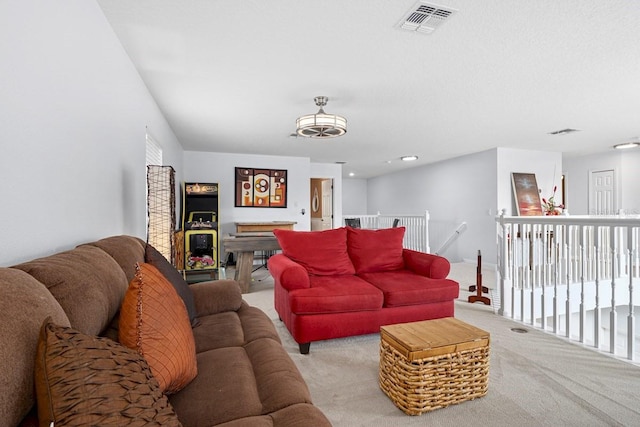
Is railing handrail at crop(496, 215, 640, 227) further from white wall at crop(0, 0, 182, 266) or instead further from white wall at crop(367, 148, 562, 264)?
white wall at crop(0, 0, 182, 266)

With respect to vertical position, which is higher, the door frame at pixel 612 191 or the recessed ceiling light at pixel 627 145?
the recessed ceiling light at pixel 627 145

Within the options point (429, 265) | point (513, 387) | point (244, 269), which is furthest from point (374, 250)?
point (244, 269)

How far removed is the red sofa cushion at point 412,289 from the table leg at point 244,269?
79.4 inches

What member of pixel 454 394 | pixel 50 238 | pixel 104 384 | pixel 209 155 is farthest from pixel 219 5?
pixel 209 155

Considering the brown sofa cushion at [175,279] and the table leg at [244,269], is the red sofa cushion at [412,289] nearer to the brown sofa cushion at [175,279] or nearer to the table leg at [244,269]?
the brown sofa cushion at [175,279]

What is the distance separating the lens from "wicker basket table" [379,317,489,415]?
171 cm

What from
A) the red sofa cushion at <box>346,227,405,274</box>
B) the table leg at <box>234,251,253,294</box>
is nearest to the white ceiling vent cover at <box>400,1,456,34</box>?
the red sofa cushion at <box>346,227,405,274</box>

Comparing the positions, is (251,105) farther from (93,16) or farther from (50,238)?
(50,238)

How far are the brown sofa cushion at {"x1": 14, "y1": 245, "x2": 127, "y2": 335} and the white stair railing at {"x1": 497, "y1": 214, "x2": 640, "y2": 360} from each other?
3.13 m

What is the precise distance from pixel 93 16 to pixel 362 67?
2.08 metres

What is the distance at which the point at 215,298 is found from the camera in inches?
84.7

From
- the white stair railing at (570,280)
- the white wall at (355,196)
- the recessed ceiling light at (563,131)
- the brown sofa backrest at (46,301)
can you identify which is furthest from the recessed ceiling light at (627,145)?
the brown sofa backrest at (46,301)

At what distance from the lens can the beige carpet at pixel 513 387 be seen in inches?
66.5

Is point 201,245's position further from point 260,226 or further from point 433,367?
point 433,367
